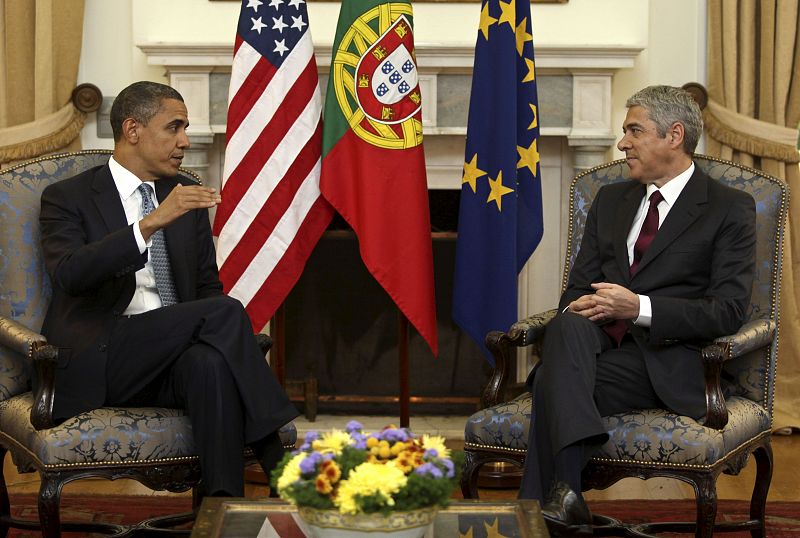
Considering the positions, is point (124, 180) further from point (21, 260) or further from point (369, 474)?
point (369, 474)

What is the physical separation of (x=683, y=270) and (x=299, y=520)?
1499mm

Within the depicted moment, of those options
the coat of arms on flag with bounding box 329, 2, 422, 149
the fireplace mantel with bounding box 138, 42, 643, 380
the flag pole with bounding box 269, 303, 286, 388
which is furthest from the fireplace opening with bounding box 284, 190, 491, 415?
the coat of arms on flag with bounding box 329, 2, 422, 149

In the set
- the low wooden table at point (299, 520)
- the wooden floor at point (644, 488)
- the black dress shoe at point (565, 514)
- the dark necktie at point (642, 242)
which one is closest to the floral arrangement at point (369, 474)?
the low wooden table at point (299, 520)

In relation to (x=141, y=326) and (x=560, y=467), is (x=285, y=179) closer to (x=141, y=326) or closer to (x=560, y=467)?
(x=141, y=326)

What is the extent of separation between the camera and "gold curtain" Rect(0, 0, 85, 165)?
4.66 m

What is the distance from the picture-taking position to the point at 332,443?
2.12m

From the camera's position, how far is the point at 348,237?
5.18 m

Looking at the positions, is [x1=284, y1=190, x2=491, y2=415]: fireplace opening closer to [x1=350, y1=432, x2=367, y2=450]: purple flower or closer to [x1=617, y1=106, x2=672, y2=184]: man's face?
[x1=617, y1=106, x2=672, y2=184]: man's face

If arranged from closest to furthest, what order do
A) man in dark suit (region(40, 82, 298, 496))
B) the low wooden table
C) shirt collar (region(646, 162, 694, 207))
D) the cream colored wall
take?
the low wooden table → man in dark suit (region(40, 82, 298, 496)) → shirt collar (region(646, 162, 694, 207)) → the cream colored wall

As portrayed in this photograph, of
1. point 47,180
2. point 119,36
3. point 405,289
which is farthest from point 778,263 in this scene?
point 119,36

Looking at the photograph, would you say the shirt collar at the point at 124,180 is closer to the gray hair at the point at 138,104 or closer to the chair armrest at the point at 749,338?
the gray hair at the point at 138,104

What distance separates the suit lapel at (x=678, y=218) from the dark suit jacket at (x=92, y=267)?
4.32 feet

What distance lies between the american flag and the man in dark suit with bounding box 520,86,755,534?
1177mm

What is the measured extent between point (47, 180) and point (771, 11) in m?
2.94
